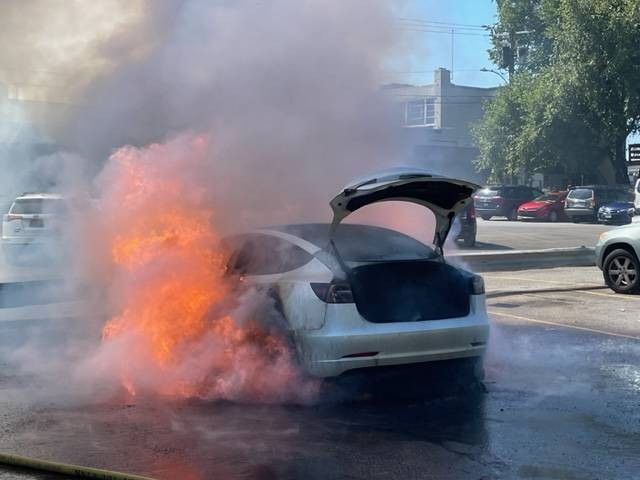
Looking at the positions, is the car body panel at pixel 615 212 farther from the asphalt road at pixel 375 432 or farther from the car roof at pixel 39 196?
the asphalt road at pixel 375 432

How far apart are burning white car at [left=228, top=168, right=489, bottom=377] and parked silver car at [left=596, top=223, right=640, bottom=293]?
242 inches

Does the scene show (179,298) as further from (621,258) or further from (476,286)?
(621,258)

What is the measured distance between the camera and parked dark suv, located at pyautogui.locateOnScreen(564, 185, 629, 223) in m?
33.0

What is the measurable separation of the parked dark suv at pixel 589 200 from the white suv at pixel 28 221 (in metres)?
24.5

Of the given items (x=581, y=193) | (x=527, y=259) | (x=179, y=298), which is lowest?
(x=527, y=259)

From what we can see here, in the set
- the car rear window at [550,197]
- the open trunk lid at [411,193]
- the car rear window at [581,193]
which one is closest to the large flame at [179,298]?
the open trunk lid at [411,193]

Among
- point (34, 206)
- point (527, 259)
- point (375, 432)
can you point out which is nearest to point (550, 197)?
point (527, 259)

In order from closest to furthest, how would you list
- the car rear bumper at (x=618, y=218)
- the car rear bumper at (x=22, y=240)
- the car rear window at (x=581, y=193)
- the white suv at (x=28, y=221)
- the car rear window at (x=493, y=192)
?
the white suv at (x=28, y=221)
the car rear bumper at (x=22, y=240)
the car rear bumper at (x=618, y=218)
the car rear window at (x=581, y=193)
the car rear window at (x=493, y=192)

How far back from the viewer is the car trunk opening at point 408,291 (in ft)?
19.5

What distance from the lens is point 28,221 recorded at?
14406 millimetres

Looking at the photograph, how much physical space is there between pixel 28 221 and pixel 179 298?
8510mm

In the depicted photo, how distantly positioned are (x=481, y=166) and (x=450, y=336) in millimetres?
39548

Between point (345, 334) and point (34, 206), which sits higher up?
point (34, 206)

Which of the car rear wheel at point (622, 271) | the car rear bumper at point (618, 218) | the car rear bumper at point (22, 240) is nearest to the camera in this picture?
the car rear wheel at point (622, 271)
